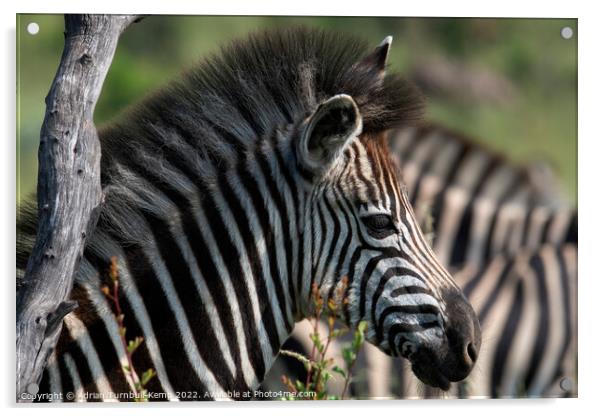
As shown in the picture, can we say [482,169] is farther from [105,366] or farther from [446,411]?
[105,366]

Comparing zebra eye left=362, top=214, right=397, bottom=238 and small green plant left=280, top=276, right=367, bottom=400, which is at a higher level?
zebra eye left=362, top=214, right=397, bottom=238

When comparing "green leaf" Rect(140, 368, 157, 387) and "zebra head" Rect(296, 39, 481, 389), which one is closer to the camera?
"green leaf" Rect(140, 368, 157, 387)

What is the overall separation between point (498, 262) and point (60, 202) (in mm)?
2824

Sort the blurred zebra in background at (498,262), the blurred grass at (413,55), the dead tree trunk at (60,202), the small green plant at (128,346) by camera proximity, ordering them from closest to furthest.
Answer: the small green plant at (128,346) → the dead tree trunk at (60,202) → the blurred grass at (413,55) → the blurred zebra in background at (498,262)

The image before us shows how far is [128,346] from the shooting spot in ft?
9.41

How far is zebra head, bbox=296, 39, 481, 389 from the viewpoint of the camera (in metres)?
3.09

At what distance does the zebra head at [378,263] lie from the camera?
3.09 meters

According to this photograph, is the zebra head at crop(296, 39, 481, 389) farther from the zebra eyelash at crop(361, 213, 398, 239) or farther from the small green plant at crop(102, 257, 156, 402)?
the small green plant at crop(102, 257, 156, 402)

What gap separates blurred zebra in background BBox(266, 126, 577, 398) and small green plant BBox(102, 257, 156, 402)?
1.15 m

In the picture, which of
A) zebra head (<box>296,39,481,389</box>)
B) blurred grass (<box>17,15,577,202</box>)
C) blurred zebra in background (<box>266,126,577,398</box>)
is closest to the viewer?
zebra head (<box>296,39,481,389</box>)

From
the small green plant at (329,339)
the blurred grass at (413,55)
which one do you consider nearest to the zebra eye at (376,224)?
the small green plant at (329,339)

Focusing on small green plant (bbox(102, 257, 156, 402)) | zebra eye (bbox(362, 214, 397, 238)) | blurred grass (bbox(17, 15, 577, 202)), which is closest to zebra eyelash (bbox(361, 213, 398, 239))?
zebra eye (bbox(362, 214, 397, 238))

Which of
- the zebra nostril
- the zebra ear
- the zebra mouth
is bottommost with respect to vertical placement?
the zebra mouth

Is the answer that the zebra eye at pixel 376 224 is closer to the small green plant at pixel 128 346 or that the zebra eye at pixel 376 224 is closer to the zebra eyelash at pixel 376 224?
the zebra eyelash at pixel 376 224
